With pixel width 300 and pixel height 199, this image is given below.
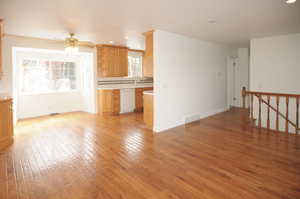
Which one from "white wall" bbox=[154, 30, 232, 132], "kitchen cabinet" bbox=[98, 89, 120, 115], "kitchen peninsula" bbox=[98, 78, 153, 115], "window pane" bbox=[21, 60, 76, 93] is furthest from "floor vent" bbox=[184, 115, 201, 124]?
"window pane" bbox=[21, 60, 76, 93]

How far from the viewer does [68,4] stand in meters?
2.80

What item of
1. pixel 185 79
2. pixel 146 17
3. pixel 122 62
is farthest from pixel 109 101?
pixel 146 17

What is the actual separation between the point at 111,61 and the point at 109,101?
1.53m

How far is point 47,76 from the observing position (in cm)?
666

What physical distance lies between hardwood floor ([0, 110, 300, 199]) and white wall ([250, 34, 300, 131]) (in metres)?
1.43

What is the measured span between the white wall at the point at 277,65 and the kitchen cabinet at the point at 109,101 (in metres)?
4.57

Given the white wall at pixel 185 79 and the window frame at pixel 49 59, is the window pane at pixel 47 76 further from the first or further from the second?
the white wall at pixel 185 79

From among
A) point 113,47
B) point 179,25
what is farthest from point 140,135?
point 113,47

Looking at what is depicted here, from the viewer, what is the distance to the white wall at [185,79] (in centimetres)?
448

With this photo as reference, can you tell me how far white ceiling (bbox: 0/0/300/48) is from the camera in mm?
2791

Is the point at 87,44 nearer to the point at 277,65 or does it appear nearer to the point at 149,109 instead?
the point at 149,109

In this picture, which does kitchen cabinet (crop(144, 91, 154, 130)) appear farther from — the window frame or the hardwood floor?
the window frame

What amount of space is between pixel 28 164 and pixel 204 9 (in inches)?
150

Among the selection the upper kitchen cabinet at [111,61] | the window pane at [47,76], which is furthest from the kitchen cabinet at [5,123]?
the upper kitchen cabinet at [111,61]
